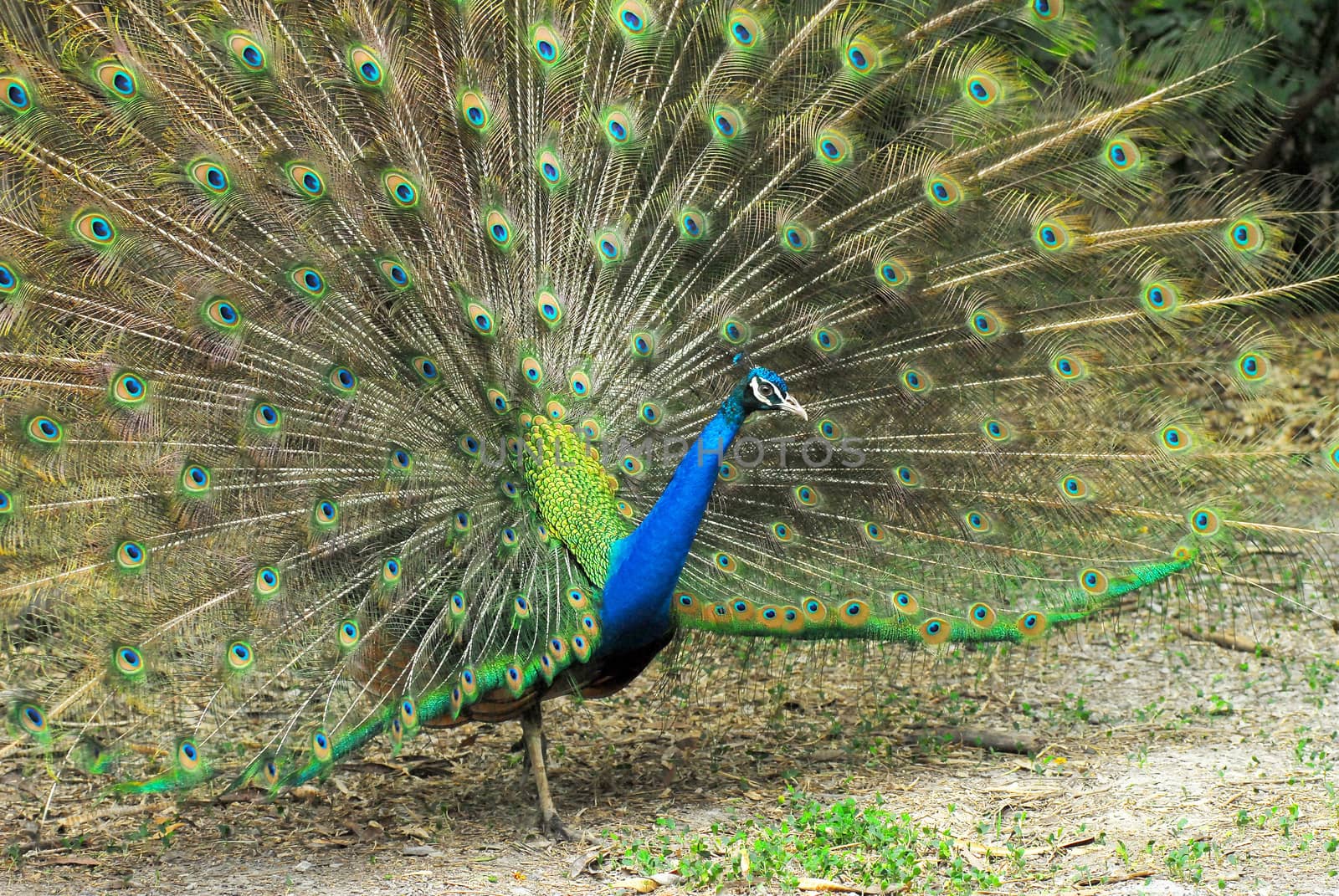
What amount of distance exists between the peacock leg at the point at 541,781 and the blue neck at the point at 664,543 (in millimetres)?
481

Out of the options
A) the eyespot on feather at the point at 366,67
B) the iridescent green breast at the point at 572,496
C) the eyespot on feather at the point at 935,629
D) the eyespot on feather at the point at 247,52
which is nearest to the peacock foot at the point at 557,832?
the iridescent green breast at the point at 572,496

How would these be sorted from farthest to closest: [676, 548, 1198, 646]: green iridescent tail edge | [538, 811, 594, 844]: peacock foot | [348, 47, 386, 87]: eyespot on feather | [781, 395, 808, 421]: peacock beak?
[676, 548, 1198, 646]: green iridescent tail edge → [538, 811, 594, 844]: peacock foot → [348, 47, 386, 87]: eyespot on feather → [781, 395, 808, 421]: peacock beak

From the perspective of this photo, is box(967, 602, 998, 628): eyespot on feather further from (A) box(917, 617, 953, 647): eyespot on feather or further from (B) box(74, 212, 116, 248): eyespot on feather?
(B) box(74, 212, 116, 248): eyespot on feather

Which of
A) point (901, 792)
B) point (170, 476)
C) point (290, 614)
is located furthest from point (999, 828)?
point (170, 476)

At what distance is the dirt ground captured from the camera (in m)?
4.07

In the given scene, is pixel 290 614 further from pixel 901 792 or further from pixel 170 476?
pixel 901 792

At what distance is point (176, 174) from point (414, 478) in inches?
46.8

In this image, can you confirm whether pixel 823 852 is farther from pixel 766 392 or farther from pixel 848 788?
pixel 766 392

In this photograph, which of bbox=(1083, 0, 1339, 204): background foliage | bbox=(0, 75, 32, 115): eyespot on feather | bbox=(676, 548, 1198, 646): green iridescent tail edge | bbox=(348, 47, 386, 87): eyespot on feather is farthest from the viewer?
bbox=(1083, 0, 1339, 204): background foliage

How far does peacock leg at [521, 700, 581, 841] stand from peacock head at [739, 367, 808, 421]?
1308 mm

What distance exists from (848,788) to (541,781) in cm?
113

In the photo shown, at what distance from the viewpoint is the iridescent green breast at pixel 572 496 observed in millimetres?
4281

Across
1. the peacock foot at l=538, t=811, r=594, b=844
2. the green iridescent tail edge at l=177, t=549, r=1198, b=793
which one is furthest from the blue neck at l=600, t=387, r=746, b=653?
the peacock foot at l=538, t=811, r=594, b=844

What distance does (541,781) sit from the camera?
4.48 m
